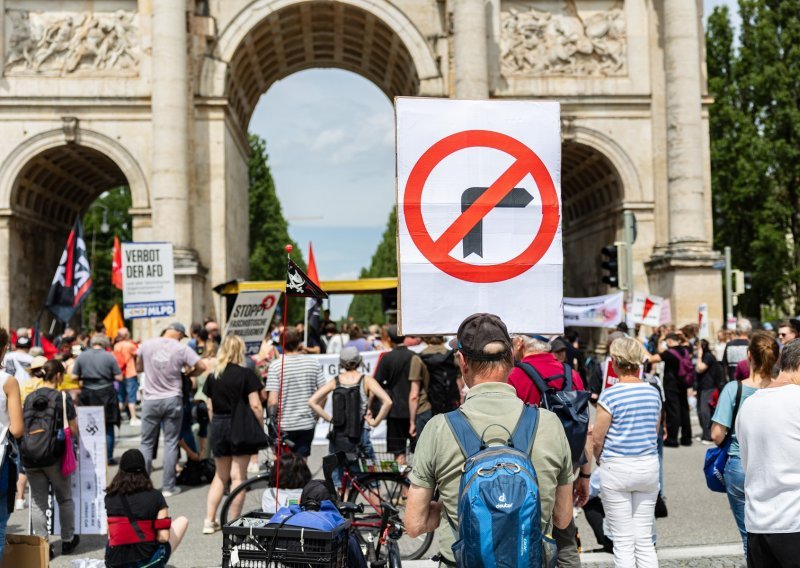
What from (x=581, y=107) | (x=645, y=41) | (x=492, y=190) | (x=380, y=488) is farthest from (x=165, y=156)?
(x=492, y=190)

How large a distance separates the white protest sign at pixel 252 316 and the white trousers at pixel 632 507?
863cm

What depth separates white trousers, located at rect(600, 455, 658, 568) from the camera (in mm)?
5965

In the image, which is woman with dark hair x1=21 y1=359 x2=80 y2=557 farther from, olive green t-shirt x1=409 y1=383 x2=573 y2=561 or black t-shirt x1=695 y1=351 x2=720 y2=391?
black t-shirt x1=695 y1=351 x2=720 y2=391

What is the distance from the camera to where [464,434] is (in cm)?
350

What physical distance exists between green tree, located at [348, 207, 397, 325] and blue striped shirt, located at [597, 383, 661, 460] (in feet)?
259

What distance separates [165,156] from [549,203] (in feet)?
70.9

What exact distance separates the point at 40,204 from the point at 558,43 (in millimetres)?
16648

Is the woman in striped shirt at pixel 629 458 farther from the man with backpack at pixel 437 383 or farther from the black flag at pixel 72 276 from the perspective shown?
the black flag at pixel 72 276

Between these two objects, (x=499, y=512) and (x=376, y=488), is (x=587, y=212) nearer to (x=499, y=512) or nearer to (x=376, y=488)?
(x=376, y=488)

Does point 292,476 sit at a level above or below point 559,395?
below

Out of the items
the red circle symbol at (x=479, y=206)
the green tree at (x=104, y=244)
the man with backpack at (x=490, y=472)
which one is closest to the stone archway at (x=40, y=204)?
the red circle symbol at (x=479, y=206)

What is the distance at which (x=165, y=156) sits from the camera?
1017 inches

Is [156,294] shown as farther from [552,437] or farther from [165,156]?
[552,437]

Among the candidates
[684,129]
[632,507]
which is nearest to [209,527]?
[632,507]
